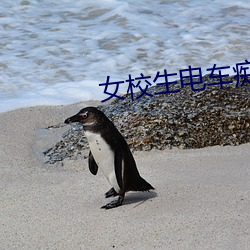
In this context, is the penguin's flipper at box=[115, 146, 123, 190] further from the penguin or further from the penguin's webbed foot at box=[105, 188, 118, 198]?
the penguin's webbed foot at box=[105, 188, 118, 198]

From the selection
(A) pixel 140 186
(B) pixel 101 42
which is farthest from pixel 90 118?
(B) pixel 101 42

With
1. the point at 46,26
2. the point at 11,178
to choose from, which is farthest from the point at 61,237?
the point at 46,26

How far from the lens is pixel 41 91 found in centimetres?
706

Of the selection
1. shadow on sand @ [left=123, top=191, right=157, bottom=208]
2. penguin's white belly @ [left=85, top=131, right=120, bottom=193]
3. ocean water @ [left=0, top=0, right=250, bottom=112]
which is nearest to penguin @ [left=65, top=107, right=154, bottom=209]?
penguin's white belly @ [left=85, top=131, right=120, bottom=193]

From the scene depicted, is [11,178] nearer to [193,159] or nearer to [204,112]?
[193,159]

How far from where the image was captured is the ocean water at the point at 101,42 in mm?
7367

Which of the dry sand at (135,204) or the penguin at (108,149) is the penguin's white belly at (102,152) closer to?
the penguin at (108,149)

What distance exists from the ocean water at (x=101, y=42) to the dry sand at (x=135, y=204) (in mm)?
1982

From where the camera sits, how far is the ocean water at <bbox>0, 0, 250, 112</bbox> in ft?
24.2

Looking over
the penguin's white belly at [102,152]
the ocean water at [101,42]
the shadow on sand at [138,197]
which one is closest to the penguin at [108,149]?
the penguin's white belly at [102,152]

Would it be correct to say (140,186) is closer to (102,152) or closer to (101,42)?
(102,152)

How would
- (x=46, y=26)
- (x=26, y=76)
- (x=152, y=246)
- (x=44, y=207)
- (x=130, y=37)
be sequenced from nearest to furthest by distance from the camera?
(x=152, y=246) → (x=44, y=207) → (x=26, y=76) → (x=130, y=37) → (x=46, y=26)

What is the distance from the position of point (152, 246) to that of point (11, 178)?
1532 mm

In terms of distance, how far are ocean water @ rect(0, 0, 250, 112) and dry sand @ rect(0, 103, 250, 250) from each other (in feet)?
6.50
